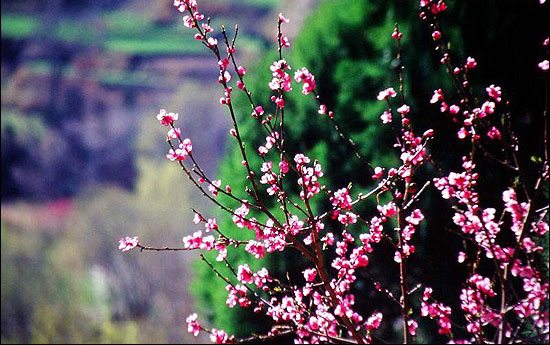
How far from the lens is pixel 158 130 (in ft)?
38.1

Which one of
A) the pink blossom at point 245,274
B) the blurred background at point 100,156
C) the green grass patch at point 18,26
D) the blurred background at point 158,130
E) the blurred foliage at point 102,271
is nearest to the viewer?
the pink blossom at point 245,274

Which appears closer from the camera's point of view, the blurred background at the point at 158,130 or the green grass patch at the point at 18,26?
the blurred background at the point at 158,130

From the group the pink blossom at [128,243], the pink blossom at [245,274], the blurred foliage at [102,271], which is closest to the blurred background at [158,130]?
the blurred foliage at [102,271]

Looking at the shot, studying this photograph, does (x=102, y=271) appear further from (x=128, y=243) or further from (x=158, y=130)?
(x=128, y=243)

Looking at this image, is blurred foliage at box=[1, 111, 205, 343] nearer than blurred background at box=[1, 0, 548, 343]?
No

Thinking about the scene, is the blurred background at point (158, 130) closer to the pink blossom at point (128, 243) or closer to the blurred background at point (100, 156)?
the blurred background at point (100, 156)

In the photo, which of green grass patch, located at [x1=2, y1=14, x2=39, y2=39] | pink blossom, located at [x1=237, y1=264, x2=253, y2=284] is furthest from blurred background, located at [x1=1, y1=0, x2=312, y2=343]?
pink blossom, located at [x1=237, y1=264, x2=253, y2=284]

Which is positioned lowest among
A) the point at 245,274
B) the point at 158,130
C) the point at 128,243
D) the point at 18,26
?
the point at 245,274

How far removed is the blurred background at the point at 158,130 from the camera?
3488 millimetres

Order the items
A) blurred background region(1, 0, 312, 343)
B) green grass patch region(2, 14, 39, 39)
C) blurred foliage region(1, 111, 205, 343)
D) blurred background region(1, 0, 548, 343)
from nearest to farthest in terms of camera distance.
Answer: blurred background region(1, 0, 548, 343), blurred foliage region(1, 111, 205, 343), blurred background region(1, 0, 312, 343), green grass patch region(2, 14, 39, 39)

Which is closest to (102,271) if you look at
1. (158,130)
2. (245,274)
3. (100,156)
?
(100,156)

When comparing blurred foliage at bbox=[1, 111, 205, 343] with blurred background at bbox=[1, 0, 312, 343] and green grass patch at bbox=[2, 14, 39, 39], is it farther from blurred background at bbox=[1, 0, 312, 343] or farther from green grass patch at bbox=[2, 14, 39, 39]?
green grass patch at bbox=[2, 14, 39, 39]

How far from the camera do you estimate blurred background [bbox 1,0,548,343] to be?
3.49 meters

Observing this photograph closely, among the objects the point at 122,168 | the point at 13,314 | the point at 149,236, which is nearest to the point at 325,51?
the point at 13,314
